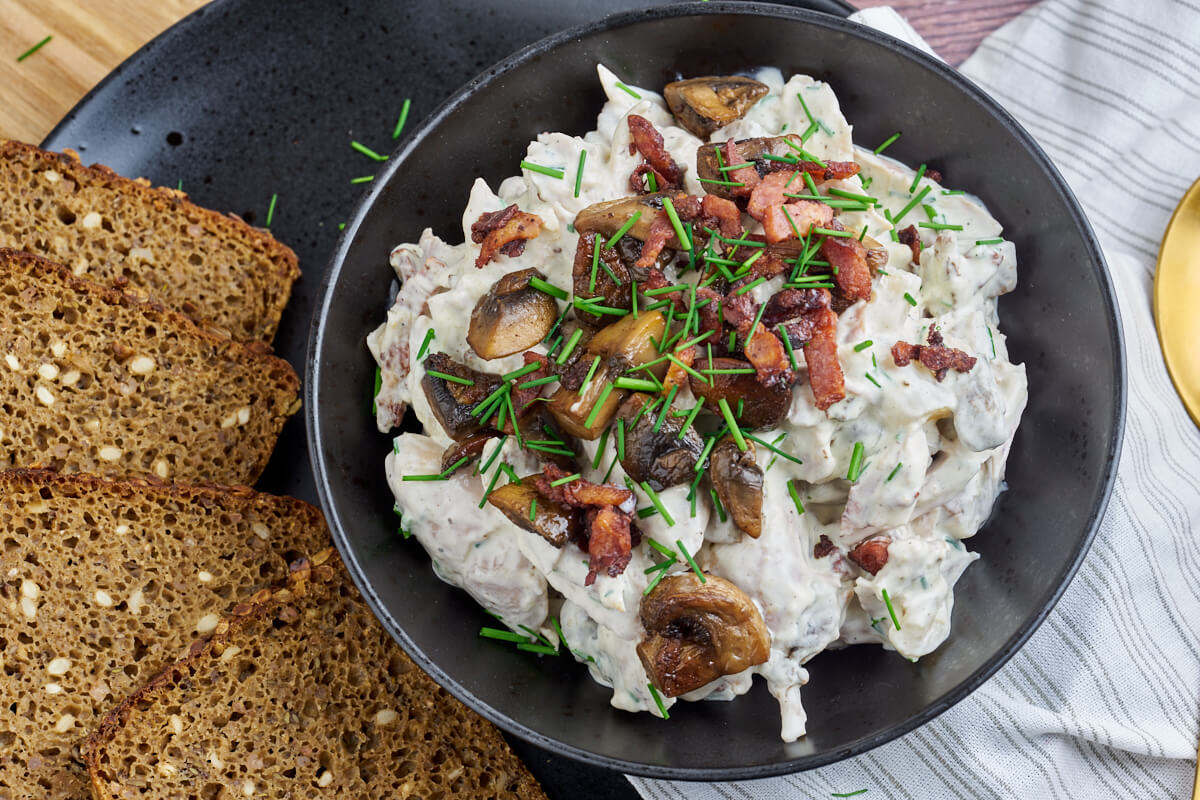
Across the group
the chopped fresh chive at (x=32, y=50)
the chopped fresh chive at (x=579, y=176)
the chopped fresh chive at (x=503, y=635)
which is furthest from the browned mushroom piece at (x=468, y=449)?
the chopped fresh chive at (x=32, y=50)

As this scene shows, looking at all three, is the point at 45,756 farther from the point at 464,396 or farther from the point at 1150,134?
the point at 1150,134

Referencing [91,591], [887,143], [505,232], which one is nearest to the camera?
[505,232]

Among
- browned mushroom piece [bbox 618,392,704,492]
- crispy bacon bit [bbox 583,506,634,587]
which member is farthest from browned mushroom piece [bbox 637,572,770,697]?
browned mushroom piece [bbox 618,392,704,492]

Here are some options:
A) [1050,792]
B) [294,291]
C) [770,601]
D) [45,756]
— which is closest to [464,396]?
[770,601]

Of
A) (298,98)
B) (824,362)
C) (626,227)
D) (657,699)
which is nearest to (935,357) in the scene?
(824,362)

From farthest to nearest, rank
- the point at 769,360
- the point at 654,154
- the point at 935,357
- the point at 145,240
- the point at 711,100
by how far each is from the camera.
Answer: the point at 145,240 < the point at 711,100 < the point at 654,154 < the point at 935,357 < the point at 769,360

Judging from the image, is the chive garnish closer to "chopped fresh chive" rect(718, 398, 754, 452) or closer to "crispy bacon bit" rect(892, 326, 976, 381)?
"chopped fresh chive" rect(718, 398, 754, 452)

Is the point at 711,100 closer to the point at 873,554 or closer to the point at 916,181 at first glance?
the point at 916,181
